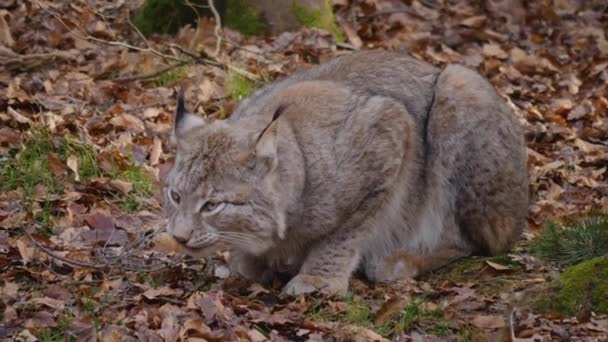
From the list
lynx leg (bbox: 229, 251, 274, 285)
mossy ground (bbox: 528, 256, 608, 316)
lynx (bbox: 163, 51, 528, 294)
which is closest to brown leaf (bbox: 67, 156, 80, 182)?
lynx (bbox: 163, 51, 528, 294)

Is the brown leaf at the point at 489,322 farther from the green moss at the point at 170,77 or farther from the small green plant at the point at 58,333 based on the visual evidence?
the green moss at the point at 170,77

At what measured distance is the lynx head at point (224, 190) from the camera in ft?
16.8

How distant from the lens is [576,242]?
580 centimetres

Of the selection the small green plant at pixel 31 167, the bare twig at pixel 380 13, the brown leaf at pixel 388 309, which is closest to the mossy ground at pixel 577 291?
the brown leaf at pixel 388 309

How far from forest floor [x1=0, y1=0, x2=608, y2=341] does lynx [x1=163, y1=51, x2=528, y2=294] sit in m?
0.22

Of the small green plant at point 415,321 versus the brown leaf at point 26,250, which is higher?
the small green plant at point 415,321

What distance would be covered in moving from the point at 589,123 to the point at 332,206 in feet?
12.8

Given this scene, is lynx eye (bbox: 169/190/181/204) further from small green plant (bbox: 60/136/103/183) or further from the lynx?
small green plant (bbox: 60/136/103/183)

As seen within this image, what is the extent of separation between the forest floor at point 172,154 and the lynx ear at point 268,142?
74cm

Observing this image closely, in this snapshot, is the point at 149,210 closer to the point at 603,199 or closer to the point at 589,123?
the point at 603,199

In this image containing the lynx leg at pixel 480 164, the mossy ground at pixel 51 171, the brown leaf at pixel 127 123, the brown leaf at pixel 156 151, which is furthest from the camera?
the brown leaf at pixel 127 123

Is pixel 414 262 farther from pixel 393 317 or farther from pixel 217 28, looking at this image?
pixel 217 28

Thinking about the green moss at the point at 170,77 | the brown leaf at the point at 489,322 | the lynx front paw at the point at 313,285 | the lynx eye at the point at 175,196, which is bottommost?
the lynx front paw at the point at 313,285

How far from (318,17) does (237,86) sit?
172 centimetres
